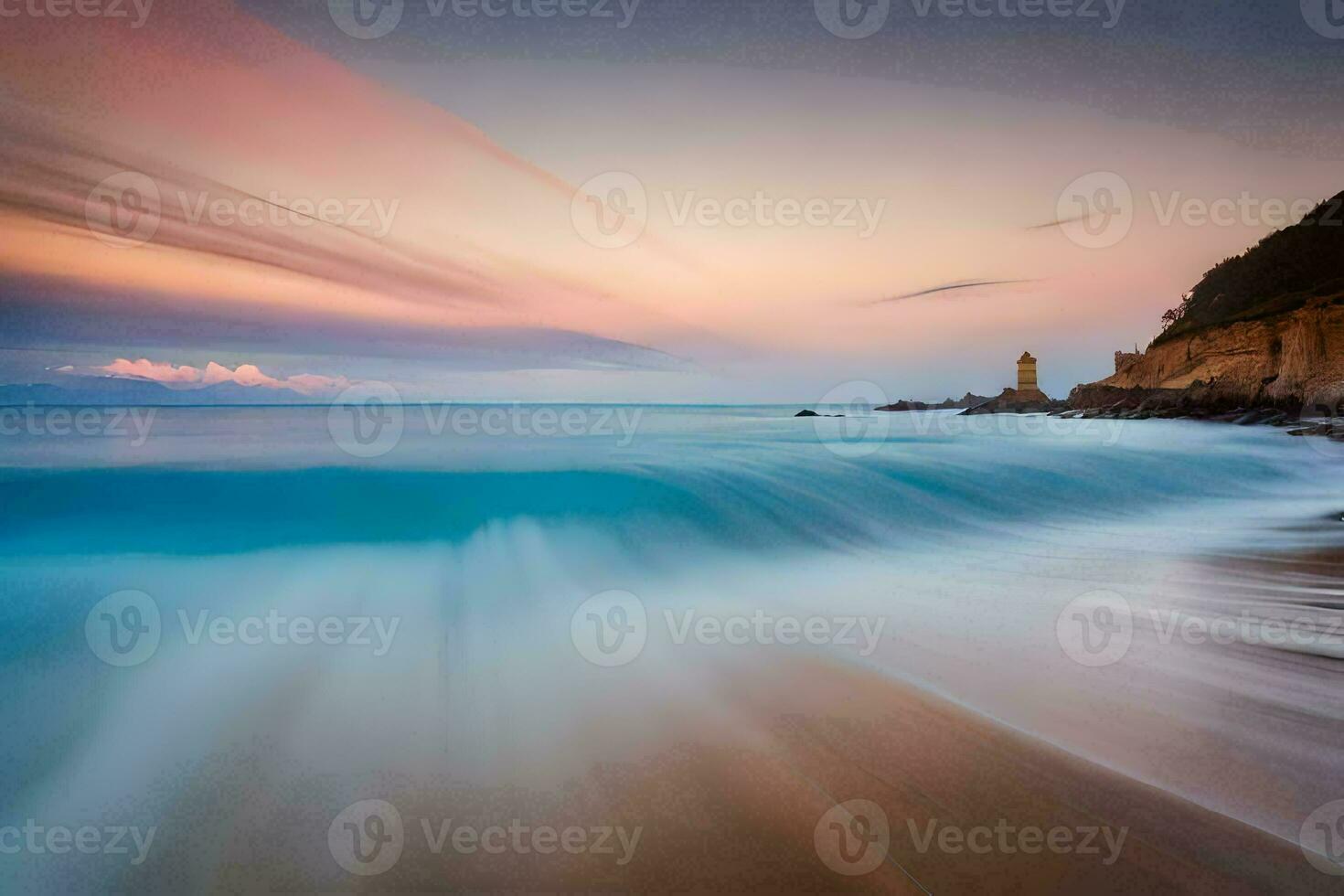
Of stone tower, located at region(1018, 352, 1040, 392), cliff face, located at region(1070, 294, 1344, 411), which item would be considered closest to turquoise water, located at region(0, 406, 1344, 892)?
cliff face, located at region(1070, 294, 1344, 411)

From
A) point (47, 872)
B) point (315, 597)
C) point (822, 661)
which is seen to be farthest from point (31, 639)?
point (822, 661)

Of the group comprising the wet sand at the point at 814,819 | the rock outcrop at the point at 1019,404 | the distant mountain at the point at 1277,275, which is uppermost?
the distant mountain at the point at 1277,275

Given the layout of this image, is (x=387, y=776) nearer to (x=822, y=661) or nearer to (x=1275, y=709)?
(x=822, y=661)

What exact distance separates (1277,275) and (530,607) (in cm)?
6373

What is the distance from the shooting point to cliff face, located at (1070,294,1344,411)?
27500 mm

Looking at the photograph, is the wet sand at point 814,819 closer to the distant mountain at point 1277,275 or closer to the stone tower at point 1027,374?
the distant mountain at point 1277,275

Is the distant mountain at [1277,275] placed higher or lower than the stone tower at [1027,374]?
higher

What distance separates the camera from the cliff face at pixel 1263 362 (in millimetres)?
27500

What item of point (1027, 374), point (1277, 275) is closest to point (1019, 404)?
point (1027, 374)

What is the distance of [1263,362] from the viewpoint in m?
34.8

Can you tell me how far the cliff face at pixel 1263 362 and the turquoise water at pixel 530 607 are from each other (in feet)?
74.3

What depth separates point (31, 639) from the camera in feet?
14.9

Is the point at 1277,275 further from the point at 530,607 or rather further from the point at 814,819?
the point at 814,819

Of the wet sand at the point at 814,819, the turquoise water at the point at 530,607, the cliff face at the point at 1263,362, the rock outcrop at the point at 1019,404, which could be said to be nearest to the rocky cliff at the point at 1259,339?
the cliff face at the point at 1263,362
